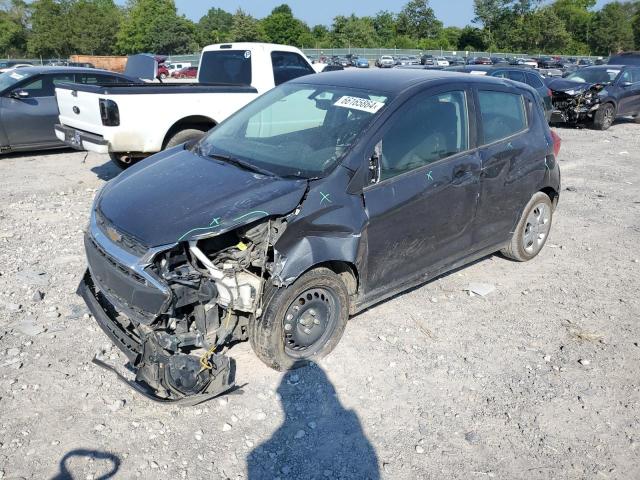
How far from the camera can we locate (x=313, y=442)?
322cm

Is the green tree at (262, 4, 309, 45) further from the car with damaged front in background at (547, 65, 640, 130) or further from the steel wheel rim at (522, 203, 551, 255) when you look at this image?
the steel wheel rim at (522, 203, 551, 255)

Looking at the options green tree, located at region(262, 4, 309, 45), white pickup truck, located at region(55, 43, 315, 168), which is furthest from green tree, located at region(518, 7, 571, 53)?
white pickup truck, located at region(55, 43, 315, 168)

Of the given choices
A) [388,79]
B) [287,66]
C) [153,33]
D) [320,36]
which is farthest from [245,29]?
[388,79]

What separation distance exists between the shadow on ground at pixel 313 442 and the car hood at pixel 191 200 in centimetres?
118

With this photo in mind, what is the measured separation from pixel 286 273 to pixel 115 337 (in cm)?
116

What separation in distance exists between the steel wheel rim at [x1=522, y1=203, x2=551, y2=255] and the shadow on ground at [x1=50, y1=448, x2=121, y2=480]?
4192 millimetres

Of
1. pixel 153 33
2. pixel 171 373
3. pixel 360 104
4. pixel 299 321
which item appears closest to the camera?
pixel 171 373

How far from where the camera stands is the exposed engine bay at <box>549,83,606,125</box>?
14.5 meters

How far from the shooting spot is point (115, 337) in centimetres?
353

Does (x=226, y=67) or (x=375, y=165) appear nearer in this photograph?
(x=375, y=165)

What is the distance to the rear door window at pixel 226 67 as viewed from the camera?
899cm

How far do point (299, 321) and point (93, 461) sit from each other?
1447mm

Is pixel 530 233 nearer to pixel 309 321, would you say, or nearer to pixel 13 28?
pixel 309 321

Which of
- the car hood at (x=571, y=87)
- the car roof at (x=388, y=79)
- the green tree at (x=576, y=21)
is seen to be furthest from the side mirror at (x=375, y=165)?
the green tree at (x=576, y=21)
